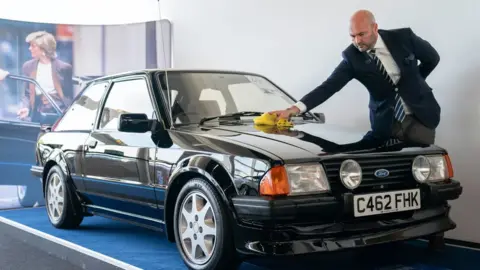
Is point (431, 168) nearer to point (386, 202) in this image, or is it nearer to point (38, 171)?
point (386, 202)

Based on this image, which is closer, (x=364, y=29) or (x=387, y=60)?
(x=364, y=29)

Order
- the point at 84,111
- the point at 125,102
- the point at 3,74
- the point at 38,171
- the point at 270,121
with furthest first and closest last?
the point at 3,74, the point at 38,171, the point at 84,111, the point at 125,102, the point at 270,121

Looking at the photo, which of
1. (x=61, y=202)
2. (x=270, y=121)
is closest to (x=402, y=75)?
(x=270, y=121)

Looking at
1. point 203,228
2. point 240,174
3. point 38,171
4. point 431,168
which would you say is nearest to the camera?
point 240,174

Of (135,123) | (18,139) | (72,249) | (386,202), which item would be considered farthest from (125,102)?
(18,139)

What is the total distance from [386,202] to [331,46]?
96.5 inches

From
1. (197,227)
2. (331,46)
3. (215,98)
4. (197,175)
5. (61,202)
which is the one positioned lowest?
(61,202)

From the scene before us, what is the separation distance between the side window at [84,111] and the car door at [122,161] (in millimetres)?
167

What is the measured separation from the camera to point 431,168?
3.43 metres

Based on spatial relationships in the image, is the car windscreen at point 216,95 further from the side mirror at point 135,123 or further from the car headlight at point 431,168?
the car headlight at point 431,168

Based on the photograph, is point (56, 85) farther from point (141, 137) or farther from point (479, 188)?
point (479, 188)

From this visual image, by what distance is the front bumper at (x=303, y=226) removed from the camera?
2.90 metres

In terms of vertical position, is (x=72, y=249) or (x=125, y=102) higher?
(x=125, y=102)

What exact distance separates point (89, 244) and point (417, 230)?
2414 mm
